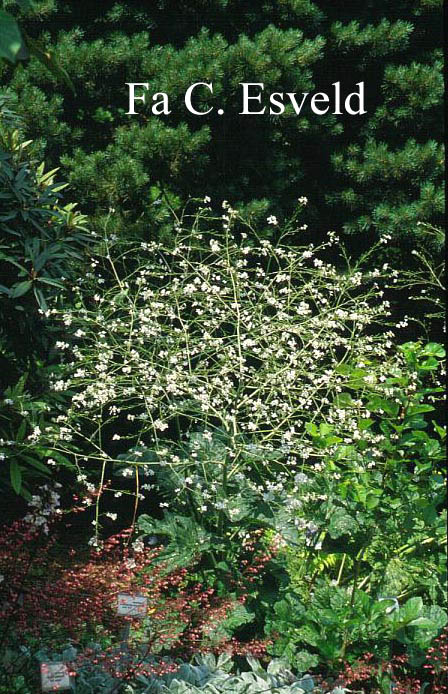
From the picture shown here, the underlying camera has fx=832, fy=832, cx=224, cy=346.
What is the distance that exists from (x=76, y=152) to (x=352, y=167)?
155 centimetres

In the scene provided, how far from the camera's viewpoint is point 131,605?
2699 mm

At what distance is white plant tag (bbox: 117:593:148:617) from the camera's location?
269 centimetres

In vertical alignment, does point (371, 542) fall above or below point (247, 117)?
below

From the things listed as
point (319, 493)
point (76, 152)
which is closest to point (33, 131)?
point (76, 152)

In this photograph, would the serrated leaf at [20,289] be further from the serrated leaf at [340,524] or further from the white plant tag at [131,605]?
the serrated leaf at [340,524]

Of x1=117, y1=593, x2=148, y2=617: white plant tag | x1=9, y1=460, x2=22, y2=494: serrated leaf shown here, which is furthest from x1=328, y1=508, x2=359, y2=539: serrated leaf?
x1=9, y1=460, x2=22, y2=494: serrated leaf

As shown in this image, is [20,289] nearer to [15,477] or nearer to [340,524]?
[15,477]

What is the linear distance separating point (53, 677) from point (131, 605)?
349 millimetres

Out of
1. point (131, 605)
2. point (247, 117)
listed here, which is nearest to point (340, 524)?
point (131, 605)

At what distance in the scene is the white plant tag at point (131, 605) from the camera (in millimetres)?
2690

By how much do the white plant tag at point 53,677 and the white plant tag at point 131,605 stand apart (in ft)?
0.95

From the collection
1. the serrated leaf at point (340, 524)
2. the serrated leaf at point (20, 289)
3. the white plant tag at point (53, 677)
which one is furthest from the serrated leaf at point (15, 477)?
the serrated leaf at point (340, 524)

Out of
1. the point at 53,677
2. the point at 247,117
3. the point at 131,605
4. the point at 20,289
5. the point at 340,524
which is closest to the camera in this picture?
the point at 53,677

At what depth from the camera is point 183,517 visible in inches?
134
